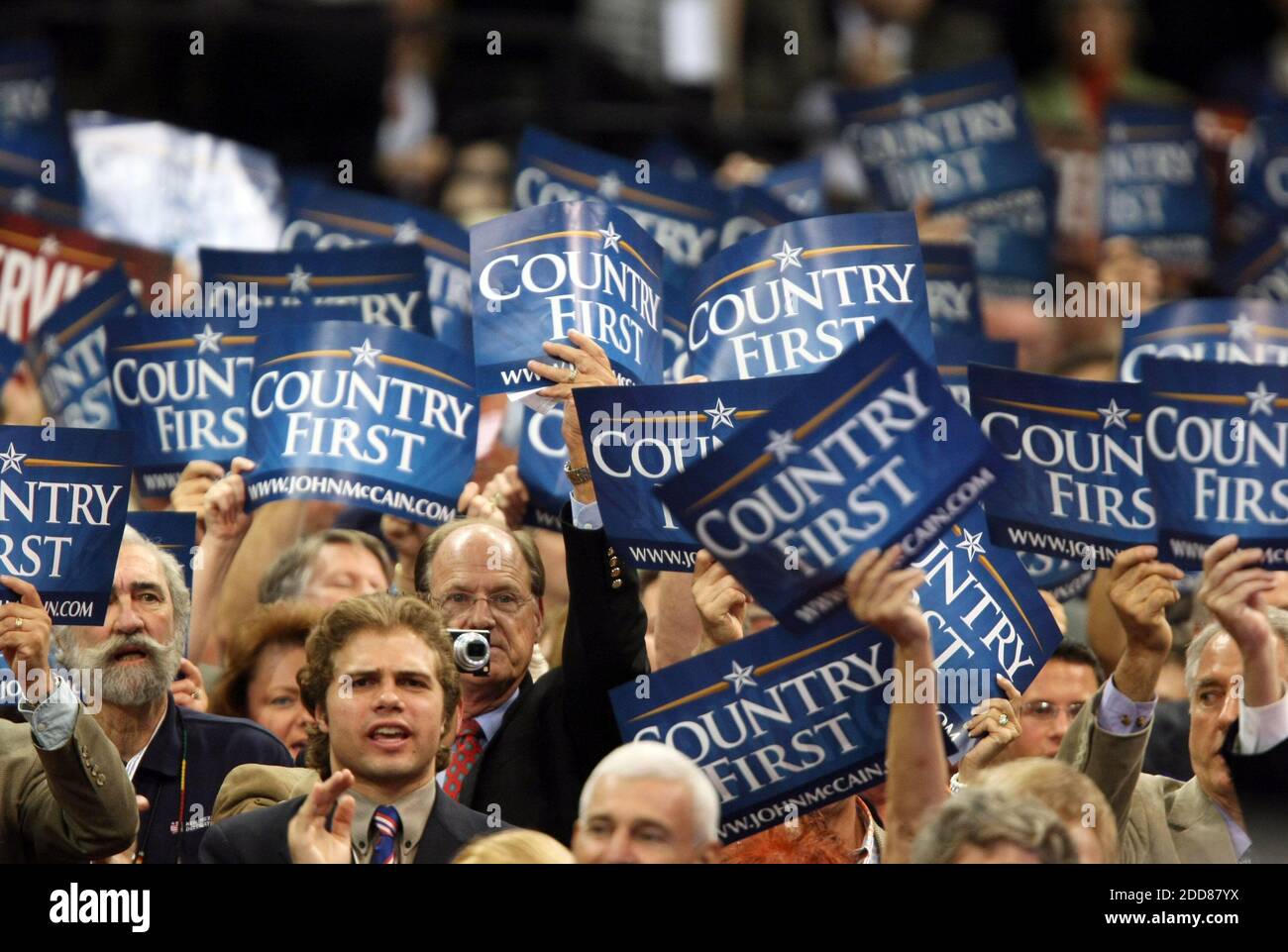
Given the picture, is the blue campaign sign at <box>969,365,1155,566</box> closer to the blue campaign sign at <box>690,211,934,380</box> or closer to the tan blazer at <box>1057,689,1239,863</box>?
the blue campaign sign at <box>690,211,934,380</box>

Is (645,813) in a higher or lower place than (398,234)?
lower

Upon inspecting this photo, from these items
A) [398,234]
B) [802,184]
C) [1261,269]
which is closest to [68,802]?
[398,234]

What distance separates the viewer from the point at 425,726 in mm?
5270

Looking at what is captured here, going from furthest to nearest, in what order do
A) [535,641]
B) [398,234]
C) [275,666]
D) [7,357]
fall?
[398,234] → [7,357] → [275,666] → [535,641]

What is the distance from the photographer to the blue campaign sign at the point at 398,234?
813cm

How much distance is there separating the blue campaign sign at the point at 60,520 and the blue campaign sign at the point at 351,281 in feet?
5.79

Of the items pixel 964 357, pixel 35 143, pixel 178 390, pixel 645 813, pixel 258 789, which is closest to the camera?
pixel 645 813

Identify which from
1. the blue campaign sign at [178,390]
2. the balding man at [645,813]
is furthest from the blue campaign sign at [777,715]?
the blue campaign sign at [178,390]

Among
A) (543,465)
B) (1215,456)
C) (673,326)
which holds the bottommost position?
Result: (1215,456)

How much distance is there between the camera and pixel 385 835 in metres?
5.16

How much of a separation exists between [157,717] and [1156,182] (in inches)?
→ 220

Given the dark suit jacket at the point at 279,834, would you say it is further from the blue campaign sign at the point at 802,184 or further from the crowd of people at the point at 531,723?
the blue campaign sign at the point at 802,184

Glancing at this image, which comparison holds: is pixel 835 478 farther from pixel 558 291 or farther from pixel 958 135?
pixel 958 135

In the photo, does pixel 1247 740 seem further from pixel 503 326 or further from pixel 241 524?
pixel 241 524
